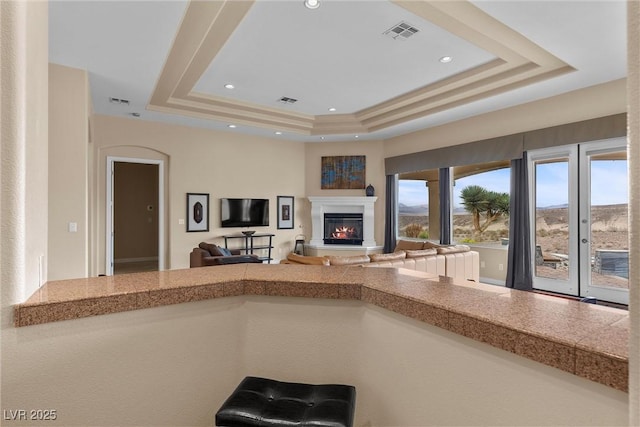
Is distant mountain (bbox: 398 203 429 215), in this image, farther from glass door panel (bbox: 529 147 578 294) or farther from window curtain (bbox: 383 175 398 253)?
glass door panel (bbox: 529 147 578 294)

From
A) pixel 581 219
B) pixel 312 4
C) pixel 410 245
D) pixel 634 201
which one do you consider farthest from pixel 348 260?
pixel 581 219

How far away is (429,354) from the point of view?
111 centimetres

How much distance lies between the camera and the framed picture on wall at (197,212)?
21.9 feet

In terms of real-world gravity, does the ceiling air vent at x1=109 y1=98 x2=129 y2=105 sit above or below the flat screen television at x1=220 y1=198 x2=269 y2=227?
above

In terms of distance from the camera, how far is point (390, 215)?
7672mm

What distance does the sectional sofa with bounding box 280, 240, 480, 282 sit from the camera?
154 inches

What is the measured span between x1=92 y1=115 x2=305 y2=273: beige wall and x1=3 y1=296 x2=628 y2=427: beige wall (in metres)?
5.23

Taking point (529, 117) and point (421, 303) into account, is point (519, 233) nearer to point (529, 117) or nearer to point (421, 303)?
point (529, 117)

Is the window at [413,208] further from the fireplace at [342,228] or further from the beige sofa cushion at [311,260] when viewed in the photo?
the beige sofa cushion at [311,260]

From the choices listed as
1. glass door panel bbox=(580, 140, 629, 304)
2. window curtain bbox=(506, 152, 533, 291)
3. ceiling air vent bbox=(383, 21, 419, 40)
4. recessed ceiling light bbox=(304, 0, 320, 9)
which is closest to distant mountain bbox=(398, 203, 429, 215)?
window curtain bbox=(506, 152, 533, 291)

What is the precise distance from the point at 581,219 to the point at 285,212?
5.50 m

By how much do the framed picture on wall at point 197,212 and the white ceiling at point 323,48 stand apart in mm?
1819

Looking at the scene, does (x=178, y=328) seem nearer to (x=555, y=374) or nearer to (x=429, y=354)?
(x=429, y=354)

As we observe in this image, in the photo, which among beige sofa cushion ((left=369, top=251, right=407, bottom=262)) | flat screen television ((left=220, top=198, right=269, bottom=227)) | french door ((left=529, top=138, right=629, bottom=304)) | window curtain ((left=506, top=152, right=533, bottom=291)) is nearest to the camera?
beige sofa cushion ((left=369, top=251, right=407, bottom=262))
